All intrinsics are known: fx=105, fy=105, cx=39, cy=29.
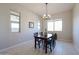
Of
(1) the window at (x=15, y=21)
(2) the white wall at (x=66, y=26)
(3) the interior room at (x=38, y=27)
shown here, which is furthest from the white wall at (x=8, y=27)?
(2) the white wall at (x=66, y=26)

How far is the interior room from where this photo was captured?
4180 mm

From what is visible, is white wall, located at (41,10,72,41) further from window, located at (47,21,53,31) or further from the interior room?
window, located at (47,21,53,31)

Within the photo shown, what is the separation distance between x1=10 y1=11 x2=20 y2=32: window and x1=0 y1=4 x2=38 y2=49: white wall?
0.71 ft

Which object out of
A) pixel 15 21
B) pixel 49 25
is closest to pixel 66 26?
pixel 49 25

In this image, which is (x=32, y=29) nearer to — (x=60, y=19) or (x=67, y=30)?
(x=60, y=19)

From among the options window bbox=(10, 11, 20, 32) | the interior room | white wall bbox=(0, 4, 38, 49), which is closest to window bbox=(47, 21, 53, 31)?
the interior room

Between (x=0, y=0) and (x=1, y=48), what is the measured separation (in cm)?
284

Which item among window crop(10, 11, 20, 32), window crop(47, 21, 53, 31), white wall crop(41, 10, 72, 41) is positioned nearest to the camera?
window crop(10, 11, 20, 32)

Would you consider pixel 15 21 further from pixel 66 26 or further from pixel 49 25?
pixel 66 26

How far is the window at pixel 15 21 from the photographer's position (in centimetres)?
487

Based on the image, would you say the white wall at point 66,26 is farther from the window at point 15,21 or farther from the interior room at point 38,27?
the window at point 15,21

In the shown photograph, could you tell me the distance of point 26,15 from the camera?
601 centimetres

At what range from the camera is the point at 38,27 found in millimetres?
5930

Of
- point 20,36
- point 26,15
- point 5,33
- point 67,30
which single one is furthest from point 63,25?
point 5,33
